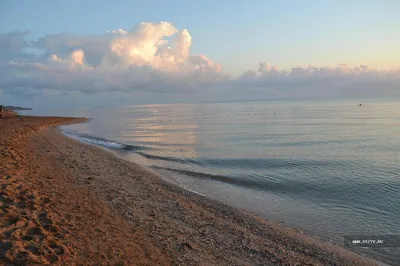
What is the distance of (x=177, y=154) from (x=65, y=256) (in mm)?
24386

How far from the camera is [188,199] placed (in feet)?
47.2

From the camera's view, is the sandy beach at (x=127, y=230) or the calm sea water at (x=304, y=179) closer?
the sandy beach at (x=127, y=230)

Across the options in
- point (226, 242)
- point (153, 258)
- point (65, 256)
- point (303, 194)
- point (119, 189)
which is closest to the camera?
point (65, 256)

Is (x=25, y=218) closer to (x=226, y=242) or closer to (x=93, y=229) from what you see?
(x=93, y=229)

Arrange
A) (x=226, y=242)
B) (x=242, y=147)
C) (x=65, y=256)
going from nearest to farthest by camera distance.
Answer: (x=65, y=256)
(x=226, y=242)
(x=242, y=147)

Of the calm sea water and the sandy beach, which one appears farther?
the calm sea water

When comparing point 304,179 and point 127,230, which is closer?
point 127,230

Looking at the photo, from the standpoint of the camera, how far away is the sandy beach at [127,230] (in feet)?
23.1

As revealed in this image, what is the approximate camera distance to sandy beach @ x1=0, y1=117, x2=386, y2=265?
7039 mm

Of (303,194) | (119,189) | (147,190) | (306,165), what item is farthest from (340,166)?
(119,189)

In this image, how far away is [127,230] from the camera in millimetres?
9031

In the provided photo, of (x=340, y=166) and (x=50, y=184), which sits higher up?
(x=50, y=184)

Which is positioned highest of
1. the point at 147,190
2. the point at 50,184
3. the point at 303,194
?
the point at 50,184

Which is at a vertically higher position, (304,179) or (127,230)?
(127,230)
